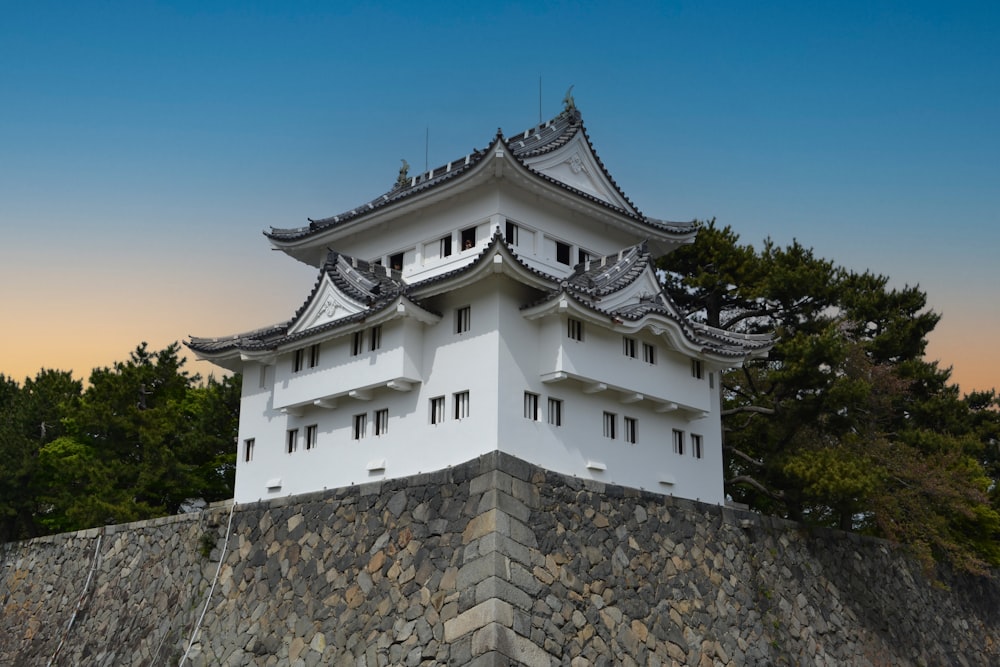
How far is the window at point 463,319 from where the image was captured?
18.9m

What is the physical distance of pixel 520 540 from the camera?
1653cm

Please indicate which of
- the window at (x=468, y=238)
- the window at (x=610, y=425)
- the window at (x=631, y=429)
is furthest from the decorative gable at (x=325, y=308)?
the window at (x=631, y=429)

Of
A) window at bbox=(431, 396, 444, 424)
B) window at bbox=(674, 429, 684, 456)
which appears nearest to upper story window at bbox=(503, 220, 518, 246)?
window at bbox=(431, 396, 444, 424)

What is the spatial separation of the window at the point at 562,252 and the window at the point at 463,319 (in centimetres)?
350

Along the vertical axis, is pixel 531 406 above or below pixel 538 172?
below

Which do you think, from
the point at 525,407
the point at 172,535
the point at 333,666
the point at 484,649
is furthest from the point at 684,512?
the point at 172,535

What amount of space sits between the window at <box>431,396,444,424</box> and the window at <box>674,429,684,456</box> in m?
5.35

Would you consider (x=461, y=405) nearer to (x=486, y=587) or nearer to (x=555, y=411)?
(x=555, y=411)

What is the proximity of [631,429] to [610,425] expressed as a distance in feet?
2.06

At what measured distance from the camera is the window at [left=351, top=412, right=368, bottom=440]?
19.8 meters

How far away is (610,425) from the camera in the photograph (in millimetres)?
19594

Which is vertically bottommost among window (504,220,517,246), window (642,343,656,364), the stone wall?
the stone wall

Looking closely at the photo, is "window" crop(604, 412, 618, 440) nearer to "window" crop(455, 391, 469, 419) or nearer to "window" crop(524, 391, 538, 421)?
"window" crop(524, 391, 538, 421)

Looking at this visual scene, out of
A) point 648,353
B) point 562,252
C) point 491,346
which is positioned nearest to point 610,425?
point 648,353
